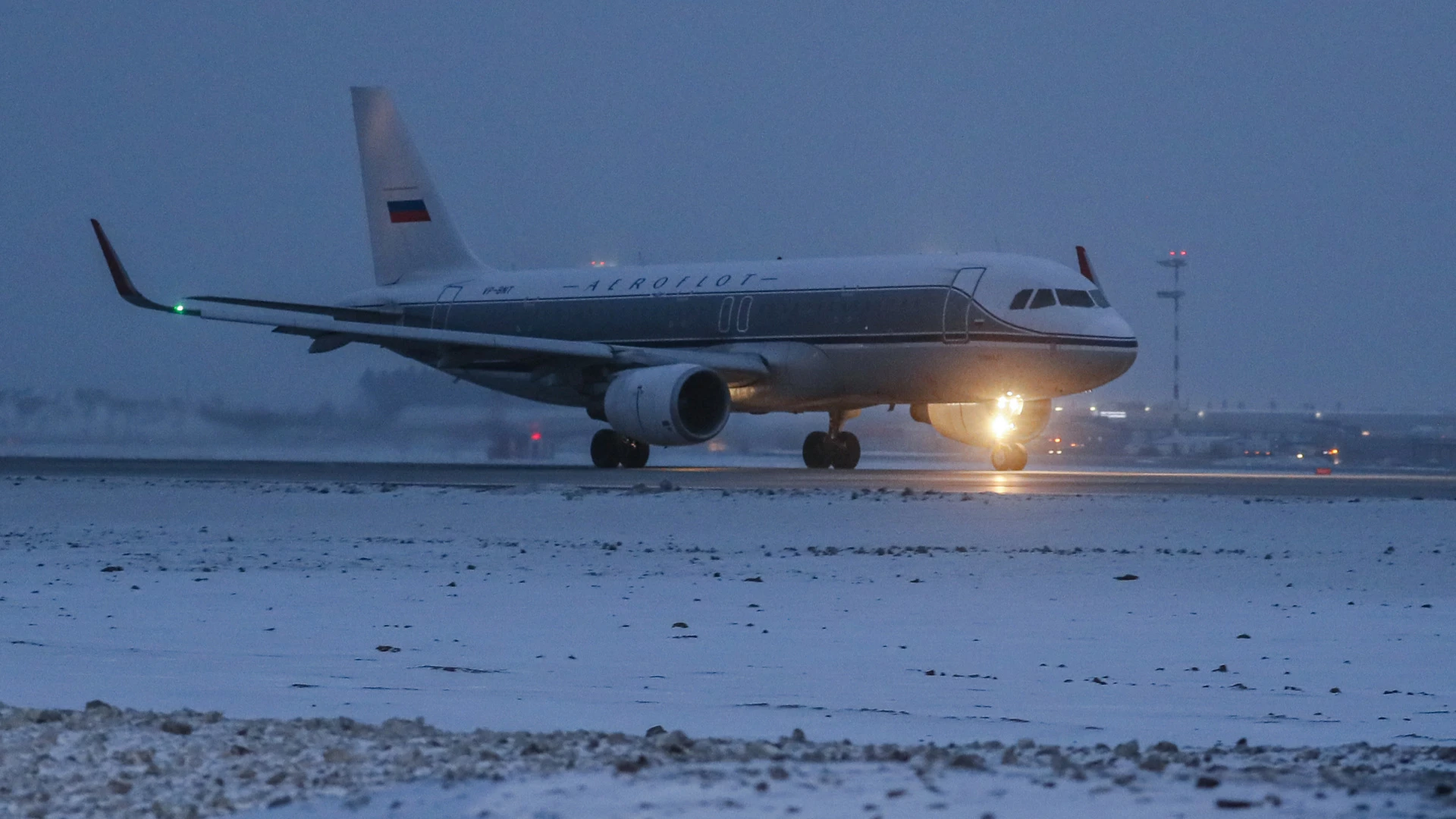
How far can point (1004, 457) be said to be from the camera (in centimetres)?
3092

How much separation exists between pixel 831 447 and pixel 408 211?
36.3ft

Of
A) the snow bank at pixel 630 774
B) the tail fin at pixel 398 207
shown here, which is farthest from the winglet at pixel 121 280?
the snow bank at pixel 630 774

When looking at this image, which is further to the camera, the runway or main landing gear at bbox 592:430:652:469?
main landing gear at bbox 592:430:652:469

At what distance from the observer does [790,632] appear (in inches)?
417

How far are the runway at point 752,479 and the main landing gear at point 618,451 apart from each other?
17.0 inches

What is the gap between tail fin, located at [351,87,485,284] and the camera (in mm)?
38156

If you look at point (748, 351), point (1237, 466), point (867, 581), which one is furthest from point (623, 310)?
point (867, 581)

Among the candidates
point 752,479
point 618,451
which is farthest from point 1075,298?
point 618,451

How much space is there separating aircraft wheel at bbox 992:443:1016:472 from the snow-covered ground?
35.4 feet

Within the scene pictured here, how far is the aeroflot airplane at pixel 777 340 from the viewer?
29047 millimetres

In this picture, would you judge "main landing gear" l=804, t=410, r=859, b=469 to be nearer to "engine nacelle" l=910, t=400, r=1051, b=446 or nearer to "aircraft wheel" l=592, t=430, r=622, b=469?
"engine nacelle" l=910, t=400, r=1051, b=446

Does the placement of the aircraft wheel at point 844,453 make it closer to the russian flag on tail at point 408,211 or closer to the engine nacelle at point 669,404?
the engine nacelle at point 669,404

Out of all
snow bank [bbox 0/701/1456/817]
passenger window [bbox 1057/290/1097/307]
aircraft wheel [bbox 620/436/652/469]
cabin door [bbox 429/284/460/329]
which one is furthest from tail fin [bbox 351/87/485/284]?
snow bank [bbox 0/701/1456/817]

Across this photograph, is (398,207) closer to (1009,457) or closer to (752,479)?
(1009,457)
